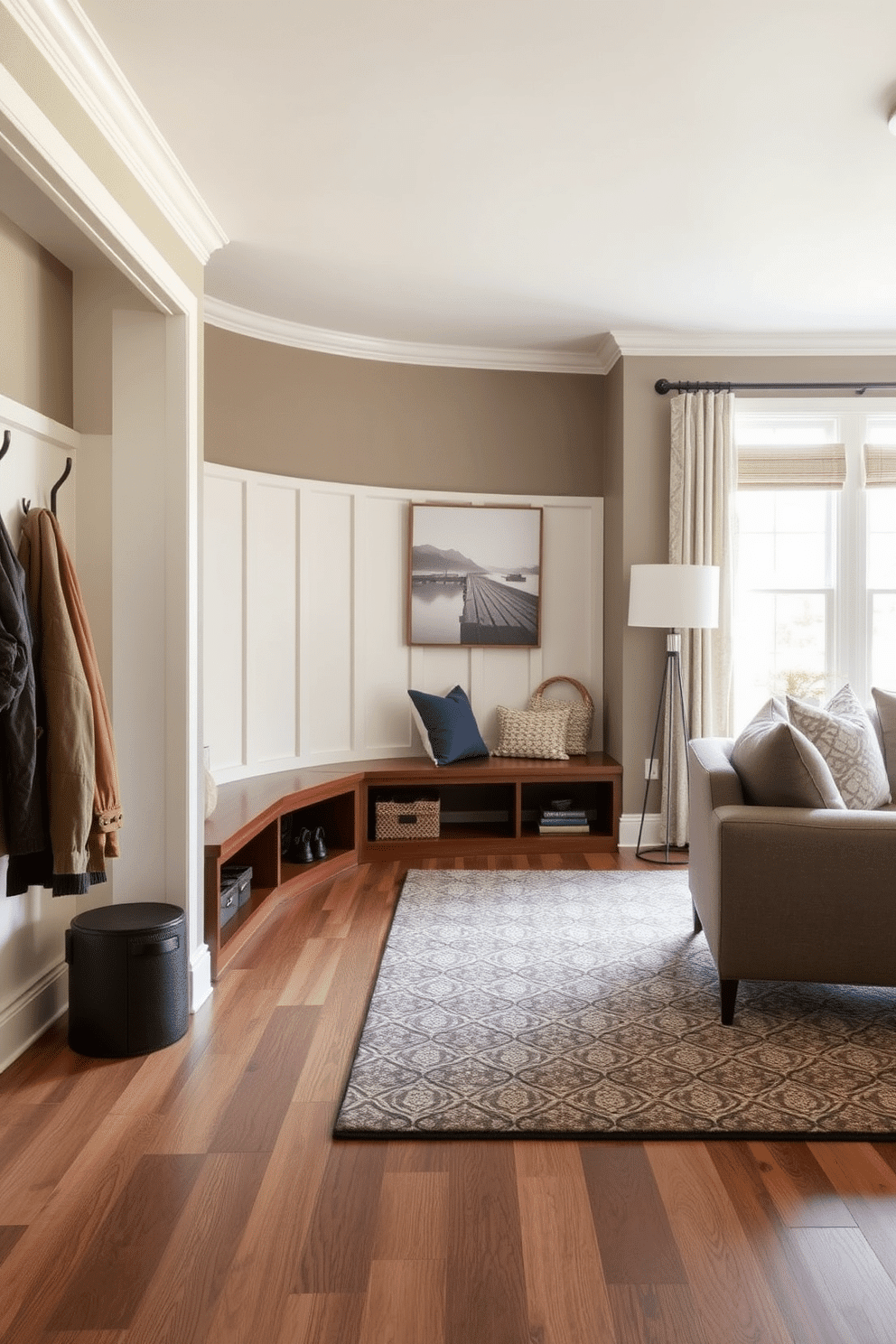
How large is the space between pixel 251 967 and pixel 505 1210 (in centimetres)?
178

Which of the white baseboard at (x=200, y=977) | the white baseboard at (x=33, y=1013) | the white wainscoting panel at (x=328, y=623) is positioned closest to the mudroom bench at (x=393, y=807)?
the white wainscoting panel at (x=328, y=623)

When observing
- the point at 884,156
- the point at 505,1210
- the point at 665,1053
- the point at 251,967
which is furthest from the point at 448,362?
the point at 505,1210

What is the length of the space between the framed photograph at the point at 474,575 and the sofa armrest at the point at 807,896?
2.99 meters

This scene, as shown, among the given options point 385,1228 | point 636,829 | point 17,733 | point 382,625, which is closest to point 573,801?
point 636,829

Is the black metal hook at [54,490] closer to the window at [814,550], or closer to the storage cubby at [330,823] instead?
the storage cubby at [330,823]

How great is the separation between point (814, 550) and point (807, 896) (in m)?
3.16

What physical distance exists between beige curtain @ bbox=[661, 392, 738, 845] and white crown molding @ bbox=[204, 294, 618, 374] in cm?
68

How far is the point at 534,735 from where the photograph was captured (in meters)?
5.65

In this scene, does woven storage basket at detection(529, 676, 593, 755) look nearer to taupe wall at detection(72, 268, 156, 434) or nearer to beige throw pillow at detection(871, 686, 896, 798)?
beige throw pillow at detection(871, 686, 896, 798)

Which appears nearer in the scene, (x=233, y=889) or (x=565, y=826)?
(x=233, y=889)

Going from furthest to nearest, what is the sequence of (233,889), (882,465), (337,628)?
(337,628) < (882,465) < (233,889)

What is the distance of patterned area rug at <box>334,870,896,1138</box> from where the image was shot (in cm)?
248

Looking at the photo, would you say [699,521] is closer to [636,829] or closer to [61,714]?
[636,829]

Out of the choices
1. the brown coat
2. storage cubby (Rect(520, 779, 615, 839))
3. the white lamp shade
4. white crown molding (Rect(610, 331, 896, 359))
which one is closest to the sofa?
the brown coat
